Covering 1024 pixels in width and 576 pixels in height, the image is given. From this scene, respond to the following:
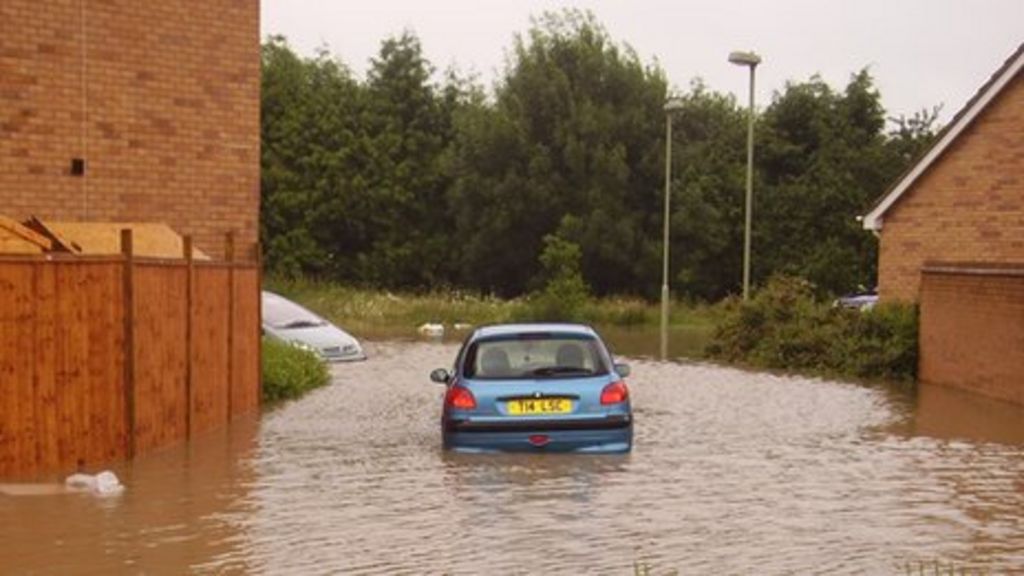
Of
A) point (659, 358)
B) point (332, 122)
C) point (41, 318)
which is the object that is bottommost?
point (659, 358)

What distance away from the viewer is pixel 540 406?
13.4 meters

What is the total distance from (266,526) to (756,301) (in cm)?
2207

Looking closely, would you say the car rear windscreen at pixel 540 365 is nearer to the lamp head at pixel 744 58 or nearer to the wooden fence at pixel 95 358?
the wooden fence at pixel 95 358

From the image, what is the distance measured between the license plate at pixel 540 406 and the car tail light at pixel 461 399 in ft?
1.24

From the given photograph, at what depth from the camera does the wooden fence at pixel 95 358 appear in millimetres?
12102

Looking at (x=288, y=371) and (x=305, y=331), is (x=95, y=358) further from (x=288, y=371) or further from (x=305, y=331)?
(x=305, y=331)

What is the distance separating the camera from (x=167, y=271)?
14.6m

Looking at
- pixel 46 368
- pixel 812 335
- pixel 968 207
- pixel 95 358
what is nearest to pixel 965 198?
pixel 968 207

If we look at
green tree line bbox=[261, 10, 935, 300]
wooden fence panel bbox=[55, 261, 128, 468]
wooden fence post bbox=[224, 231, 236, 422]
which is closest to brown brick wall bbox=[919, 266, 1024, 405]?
wooden fence post bbox=[224, 231, 236, 422]

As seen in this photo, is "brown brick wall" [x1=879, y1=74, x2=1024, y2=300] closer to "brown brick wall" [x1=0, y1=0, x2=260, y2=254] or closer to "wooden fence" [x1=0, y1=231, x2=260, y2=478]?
"brown brick wall" [x1=0, y1=0, x2=260, y2=254]

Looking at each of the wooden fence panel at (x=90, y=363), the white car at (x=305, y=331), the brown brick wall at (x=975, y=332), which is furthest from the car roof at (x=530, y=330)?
the white car at (x=305, y=331)

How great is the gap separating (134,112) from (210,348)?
3.41 metres

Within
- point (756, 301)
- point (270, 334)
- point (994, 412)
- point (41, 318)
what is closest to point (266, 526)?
point (41, 318)

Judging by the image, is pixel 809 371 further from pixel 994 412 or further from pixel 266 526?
pixel 266 526
